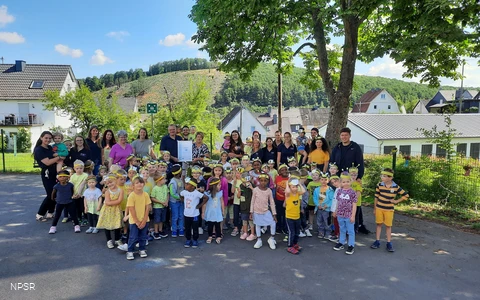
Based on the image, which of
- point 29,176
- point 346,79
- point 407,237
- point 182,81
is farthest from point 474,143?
point 182,81

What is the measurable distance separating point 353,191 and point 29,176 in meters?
12.9

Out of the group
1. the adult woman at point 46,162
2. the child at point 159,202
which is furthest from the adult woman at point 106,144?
the child at point 159,202

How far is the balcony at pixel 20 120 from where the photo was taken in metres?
33.5

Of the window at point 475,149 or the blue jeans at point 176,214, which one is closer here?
the blue jeans at point 176,214

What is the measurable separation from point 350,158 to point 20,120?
3812 centimetres

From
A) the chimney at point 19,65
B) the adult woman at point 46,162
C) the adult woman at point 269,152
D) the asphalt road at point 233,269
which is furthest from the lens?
the chimney at point 19,65

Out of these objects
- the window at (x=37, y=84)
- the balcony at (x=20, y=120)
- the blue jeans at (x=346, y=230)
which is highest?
the window at (x=37, y=84)

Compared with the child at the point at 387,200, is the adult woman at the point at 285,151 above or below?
above

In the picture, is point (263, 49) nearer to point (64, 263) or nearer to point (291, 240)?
point (291, 240)

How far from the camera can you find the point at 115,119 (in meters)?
19.6

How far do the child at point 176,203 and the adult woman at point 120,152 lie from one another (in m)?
1.42

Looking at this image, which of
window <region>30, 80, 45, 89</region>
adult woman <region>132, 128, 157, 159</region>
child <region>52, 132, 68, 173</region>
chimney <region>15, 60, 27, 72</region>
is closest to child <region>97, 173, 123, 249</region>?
child <region>52, 132, 68, 173</region>

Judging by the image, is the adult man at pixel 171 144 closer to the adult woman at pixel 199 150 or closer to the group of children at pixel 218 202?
the adult woman at pixel 199 150

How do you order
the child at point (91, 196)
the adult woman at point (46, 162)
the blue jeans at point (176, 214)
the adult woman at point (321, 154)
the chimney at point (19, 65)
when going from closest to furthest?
the child at point (91, 196)
the blue jeans at point (176, 214)
the adult woman at point (46, 162)
the adult woman at point (321, 154)
the chimney at point (19, 65)
